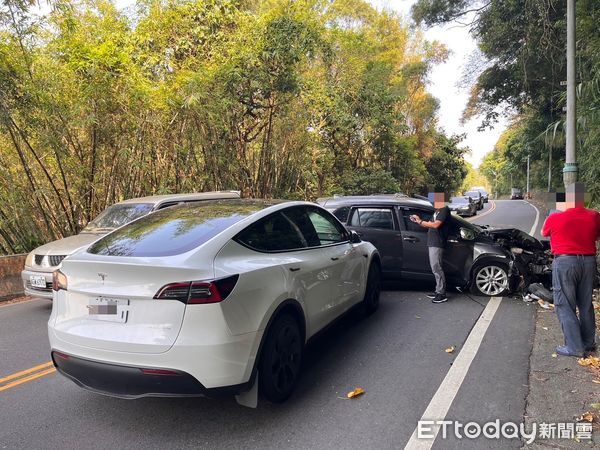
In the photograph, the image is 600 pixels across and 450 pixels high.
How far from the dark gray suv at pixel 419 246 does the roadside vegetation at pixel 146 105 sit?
4.82m

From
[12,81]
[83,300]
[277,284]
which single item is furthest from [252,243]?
[12,81]

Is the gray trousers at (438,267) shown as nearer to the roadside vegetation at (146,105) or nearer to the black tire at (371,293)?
the black tire at (371,293)

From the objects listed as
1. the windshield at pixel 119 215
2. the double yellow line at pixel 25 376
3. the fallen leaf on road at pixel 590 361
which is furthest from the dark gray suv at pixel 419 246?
the double yellow line at pixel 25 376

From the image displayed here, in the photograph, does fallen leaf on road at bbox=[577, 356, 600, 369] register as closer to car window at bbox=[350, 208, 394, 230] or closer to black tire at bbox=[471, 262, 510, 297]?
black tire at bbox=[471, 262, 510, 297]

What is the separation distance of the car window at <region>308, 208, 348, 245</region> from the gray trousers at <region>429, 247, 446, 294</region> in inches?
77.8

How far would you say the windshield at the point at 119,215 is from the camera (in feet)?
24.3

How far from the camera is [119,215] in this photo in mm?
7609

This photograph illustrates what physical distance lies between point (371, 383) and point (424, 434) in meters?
0.89

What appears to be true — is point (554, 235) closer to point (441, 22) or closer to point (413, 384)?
point (413, 384)

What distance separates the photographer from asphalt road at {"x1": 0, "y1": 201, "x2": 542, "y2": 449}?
3.27 metres

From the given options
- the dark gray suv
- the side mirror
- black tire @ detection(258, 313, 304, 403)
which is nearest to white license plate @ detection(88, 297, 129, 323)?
black tire @ detection(258, 313, 304, 403)

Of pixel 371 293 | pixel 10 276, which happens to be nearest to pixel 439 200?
pixel 371 293

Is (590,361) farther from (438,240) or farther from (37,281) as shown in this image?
(37,281)

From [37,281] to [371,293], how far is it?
4.76 meters
